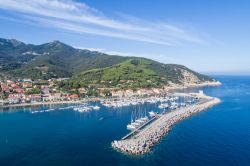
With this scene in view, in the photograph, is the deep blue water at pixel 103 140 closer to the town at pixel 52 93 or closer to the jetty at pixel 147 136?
the jetty at pixel 147 136

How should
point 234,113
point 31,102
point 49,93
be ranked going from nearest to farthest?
point 234,113, point 31,102, point 49,93

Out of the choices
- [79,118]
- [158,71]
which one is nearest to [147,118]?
[79,118]

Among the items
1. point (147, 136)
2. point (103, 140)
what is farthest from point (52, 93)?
point (147, 136)

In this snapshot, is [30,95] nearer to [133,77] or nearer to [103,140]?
[133,77]

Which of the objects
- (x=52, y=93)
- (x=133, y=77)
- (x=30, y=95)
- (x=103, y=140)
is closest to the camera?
(x=103, y=140)

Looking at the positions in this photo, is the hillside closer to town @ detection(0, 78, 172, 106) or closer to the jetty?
town @ detection(0, 78, 172, 106)

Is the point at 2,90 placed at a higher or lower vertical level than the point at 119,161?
higher

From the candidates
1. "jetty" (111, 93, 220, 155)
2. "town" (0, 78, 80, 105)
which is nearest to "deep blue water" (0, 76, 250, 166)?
"jetty" (111, 93, 220, 155)

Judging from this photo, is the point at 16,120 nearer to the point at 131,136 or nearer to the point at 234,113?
the point at 131,136

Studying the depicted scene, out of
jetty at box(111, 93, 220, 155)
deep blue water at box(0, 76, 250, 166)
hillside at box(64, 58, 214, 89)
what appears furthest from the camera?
hillside at box(64, 58, 214, 89)
